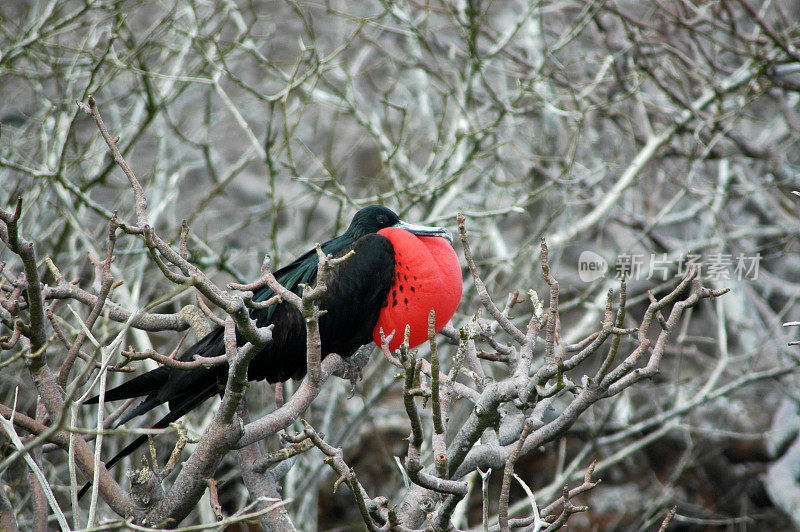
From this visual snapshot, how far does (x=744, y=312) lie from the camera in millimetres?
5191

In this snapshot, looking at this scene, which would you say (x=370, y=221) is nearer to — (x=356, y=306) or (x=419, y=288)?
(x=356, y=306)

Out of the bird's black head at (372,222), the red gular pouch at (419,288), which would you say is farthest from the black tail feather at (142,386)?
the bird's black head at (372,222)

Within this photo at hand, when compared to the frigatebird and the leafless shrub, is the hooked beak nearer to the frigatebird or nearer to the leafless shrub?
the frigatebird

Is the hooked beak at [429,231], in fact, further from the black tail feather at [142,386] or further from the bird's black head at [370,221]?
the black tail feather at [142,386]

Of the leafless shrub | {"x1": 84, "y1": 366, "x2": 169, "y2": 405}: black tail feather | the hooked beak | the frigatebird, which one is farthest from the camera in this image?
the hooked beak

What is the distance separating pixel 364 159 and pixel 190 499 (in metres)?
7.16

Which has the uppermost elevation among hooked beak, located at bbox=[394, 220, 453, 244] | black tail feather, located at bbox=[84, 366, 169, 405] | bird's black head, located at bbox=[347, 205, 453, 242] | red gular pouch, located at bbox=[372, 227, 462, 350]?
bird's black head, located at bbox=[347, 205, 453, 242]

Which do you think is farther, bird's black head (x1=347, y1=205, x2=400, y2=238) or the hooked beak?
bird's black head (x1=347, y1=205, x2=400, y2=238)

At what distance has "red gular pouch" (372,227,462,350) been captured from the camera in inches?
99.0

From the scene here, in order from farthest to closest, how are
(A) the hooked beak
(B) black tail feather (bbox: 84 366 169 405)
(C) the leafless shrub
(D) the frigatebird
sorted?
(A) the hooked beak
(D) the frigatebird
(B) black tail feather (bbox: 84 366 169 405)
(C) the leafless shrub

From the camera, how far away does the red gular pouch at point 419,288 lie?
251cm

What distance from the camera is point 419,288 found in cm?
257

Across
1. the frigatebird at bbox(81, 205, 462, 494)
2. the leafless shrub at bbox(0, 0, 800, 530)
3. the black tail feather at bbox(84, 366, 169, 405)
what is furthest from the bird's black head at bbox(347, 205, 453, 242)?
the black tail feather at bbox(84, 366, 169, 405)

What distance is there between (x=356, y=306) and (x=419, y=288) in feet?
0.87
